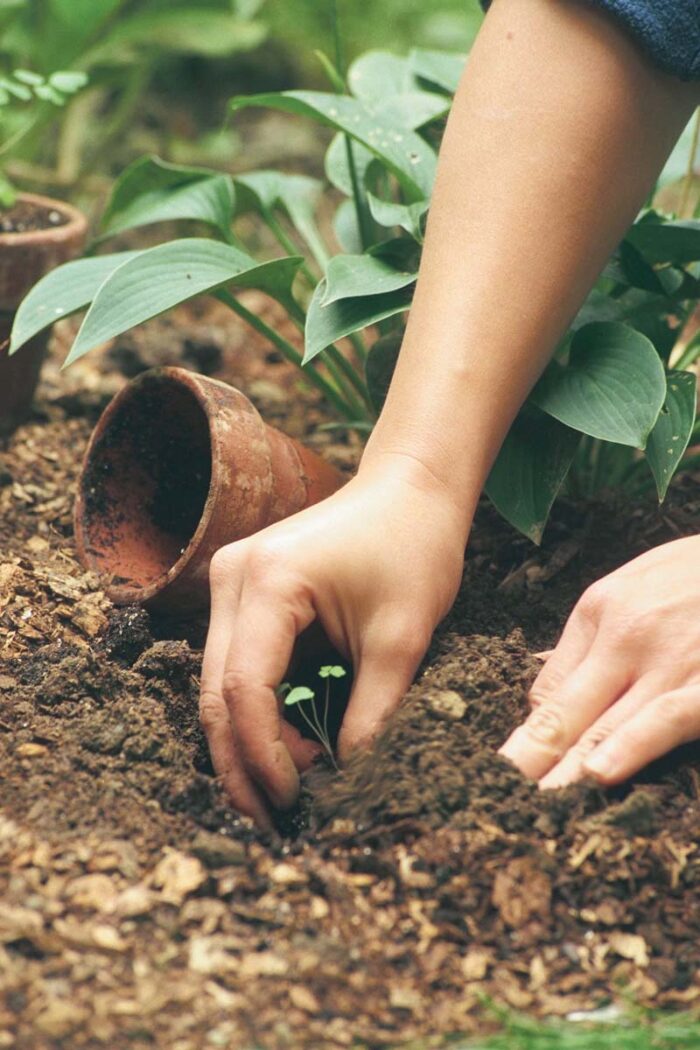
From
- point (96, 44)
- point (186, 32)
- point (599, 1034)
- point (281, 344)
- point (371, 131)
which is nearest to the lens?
point (599, 1034)

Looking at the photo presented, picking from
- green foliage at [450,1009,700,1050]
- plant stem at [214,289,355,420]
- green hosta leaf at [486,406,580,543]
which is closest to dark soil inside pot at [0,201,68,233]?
plant stem at [214,289,355,420]

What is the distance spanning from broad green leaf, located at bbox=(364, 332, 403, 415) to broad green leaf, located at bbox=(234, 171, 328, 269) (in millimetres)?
358

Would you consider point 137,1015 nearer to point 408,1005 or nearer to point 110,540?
point 408,1005

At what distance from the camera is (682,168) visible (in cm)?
200

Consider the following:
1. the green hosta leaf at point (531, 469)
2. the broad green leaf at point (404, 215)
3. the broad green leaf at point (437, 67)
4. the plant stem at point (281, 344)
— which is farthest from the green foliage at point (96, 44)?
the green hosta leaf at point (531, 469)

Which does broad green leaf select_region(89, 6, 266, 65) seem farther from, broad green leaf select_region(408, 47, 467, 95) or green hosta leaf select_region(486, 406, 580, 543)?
green hosta leaf select_region(486, 406, 580, 543)

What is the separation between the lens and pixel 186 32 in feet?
9.96

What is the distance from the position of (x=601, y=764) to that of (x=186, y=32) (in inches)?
101

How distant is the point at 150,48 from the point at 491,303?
217 cm

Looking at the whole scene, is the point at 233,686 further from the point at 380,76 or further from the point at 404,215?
the point at 380,76

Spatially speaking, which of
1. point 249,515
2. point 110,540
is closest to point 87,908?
point 249,515

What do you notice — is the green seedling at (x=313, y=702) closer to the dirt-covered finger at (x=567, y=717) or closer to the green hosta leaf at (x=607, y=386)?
the dirt-covered finger at (x=567, y=717)

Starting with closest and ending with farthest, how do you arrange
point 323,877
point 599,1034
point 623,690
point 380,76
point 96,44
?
point 599,1034 → point 323,877 → point 623,690 → point 380,76 → point 96,44

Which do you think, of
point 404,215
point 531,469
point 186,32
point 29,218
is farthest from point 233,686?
point 186,32
